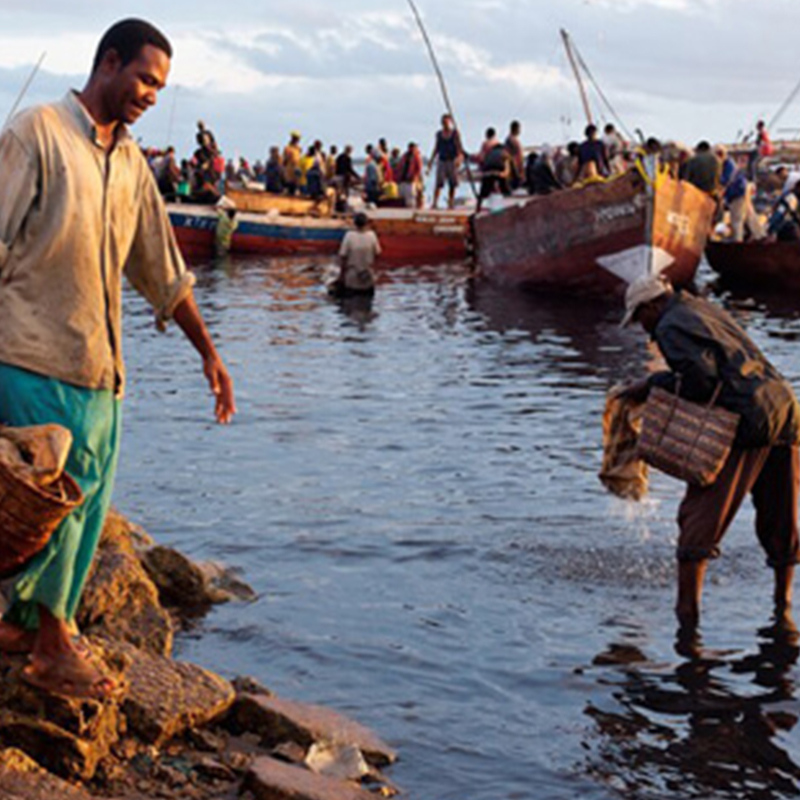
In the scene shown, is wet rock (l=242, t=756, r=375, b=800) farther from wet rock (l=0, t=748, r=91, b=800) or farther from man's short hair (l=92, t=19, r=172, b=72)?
man's short hair (l=92, t=19, r=172, b=72)

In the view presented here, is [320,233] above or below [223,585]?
above

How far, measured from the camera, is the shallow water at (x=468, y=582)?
5996 millimetres

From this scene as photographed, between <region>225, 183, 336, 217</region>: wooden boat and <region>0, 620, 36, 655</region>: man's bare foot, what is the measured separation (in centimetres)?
2841

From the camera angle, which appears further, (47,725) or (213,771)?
(213,771)

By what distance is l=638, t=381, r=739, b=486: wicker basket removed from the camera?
6.59 m

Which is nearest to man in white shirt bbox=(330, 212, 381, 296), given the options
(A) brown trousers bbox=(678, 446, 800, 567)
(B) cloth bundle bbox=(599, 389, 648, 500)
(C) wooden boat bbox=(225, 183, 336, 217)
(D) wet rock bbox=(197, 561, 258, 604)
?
(C) wooden boat bbox=(225, 183, 336, 217)

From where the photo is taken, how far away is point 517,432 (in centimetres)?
1327

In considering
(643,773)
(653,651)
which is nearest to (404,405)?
(653,651)

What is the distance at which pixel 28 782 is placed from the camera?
433 centimetres

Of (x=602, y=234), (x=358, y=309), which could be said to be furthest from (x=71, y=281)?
(x=602, y=234)

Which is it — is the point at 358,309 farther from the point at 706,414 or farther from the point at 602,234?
the point at 706,414

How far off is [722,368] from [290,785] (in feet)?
9.01

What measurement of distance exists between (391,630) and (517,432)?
5.92m

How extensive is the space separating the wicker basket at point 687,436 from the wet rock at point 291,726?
182 cm
